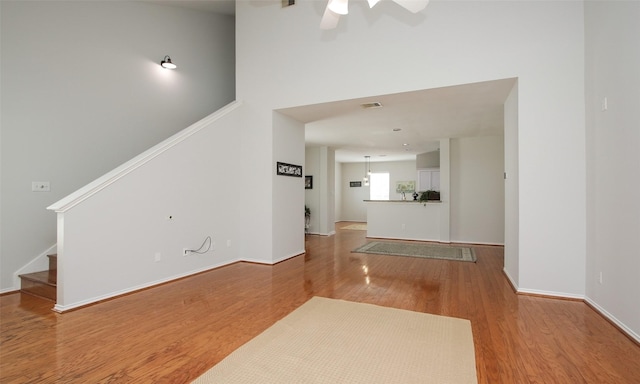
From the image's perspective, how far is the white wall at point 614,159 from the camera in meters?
2.36

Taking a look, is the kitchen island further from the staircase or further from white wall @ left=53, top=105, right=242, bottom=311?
the staircase

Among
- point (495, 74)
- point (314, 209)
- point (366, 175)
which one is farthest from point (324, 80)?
point (366, 175)

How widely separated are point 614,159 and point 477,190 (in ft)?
15.0

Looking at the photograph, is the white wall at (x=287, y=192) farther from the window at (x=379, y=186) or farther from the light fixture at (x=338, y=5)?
the window at (x=379, y=186)

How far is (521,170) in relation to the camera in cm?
347

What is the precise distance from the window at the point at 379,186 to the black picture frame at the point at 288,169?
7926 mm

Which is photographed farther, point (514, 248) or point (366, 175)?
point (366, 175)

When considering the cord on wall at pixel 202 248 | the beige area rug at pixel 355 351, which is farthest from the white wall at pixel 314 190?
the beige area rug at pixel 355 351

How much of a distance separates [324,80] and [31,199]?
13.6 feet

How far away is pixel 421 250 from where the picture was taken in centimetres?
614

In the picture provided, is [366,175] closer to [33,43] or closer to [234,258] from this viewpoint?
[234,258]

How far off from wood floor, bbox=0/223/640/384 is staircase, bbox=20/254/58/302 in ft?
0.30

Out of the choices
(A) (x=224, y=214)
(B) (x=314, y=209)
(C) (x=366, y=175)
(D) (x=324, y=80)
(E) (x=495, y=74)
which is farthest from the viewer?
(C) (x=366, y=175)

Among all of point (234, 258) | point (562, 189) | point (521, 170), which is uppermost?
point (521, 170)
